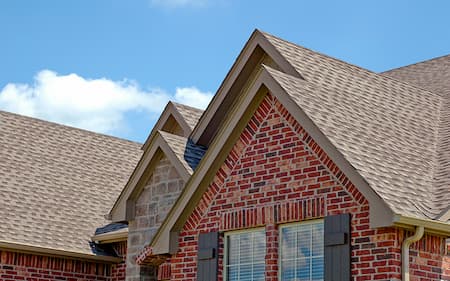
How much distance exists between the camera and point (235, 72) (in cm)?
1748

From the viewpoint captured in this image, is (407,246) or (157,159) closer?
(407,246)

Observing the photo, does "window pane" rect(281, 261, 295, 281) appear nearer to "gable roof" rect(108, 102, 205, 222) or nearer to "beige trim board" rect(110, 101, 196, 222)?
"gable roof" rect(108, 102, 205, 222)

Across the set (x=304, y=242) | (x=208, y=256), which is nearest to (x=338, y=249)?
(x=304, y=242)

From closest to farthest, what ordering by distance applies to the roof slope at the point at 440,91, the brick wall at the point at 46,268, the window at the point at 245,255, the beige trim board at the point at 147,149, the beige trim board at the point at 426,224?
the beige trim board at the point at 426,224, the roof slope at the point at 440,91, the window at the point at 245,255, the beige trim board at the point at 147,149, the brick wall at the point at 46,268

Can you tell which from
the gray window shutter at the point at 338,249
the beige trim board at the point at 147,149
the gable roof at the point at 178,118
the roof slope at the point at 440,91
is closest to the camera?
the gray window shutter at the point at 338,249

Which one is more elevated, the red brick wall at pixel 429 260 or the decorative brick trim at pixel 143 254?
A: the decorative brick trim at pixel 143 254

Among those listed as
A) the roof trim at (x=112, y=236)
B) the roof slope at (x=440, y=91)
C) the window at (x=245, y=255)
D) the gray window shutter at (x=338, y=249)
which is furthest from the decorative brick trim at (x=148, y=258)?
the roof slope at (x=440, y=91)

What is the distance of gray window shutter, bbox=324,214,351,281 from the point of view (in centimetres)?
1177

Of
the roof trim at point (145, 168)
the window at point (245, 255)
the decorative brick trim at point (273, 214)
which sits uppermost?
the roof trim at point (145, 168)

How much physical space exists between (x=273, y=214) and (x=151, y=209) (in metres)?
4.71

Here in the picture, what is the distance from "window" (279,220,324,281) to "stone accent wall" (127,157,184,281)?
14.0 ft

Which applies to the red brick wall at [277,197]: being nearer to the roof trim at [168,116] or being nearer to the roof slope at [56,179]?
the roof trim at [168,116]

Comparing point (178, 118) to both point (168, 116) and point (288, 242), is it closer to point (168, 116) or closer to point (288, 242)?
point (168, 116)

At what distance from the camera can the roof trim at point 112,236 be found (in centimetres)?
1911
